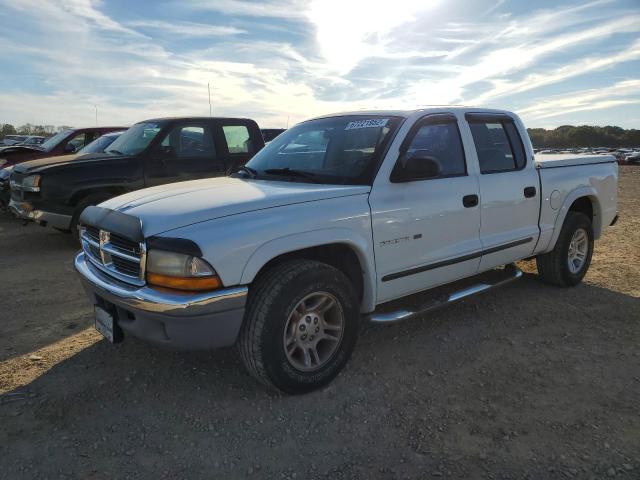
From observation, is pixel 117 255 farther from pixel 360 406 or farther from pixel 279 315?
pixel 360 406

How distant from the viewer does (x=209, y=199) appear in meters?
3.09

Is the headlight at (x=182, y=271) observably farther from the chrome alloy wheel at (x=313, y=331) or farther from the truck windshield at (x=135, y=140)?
the truck windshield at (x=135, y=140)

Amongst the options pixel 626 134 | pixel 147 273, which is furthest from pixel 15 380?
pixel 626 134

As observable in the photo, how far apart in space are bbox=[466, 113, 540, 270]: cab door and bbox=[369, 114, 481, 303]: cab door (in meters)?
0.18

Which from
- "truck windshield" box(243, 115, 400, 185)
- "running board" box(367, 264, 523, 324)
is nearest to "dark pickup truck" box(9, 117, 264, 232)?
"truck windshield" box(243, 115, 400, 185)

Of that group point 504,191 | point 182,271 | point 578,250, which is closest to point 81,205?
point 182,271

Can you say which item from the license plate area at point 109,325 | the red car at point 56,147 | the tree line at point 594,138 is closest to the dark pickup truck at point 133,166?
the red car at point 56,147

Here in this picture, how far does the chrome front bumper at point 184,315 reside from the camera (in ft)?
8.76

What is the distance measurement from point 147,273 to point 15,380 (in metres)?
1.41

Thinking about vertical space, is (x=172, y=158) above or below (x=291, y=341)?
above

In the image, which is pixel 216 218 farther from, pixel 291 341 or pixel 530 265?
pixel 530 265

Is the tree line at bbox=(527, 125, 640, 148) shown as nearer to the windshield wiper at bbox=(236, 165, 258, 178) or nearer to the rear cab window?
the rear cab window

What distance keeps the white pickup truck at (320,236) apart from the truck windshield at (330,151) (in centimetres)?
1

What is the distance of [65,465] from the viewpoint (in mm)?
2484
